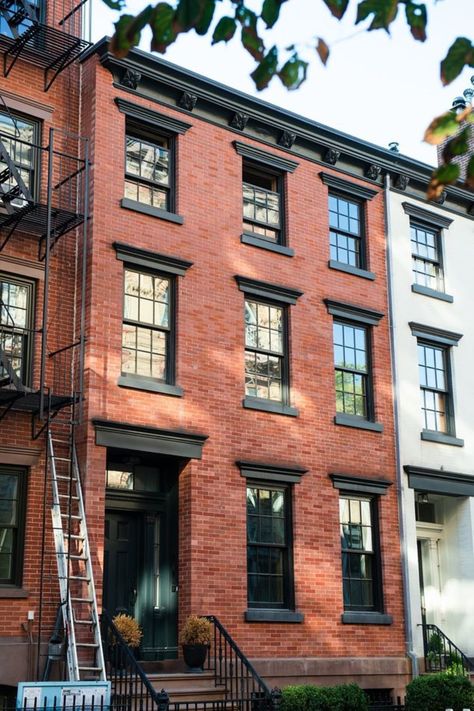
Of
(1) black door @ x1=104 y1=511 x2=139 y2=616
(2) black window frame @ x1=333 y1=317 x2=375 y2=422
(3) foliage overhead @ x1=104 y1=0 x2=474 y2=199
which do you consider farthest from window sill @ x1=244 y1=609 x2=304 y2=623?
(3) foliage overhead @ x1=104 y1=0 x2=474 y2=199

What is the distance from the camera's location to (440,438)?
21547mm

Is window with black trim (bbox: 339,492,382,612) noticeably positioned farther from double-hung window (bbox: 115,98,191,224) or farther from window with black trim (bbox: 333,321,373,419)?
double-hung window (bbox: 115,98,191,224)

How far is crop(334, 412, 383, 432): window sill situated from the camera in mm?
19844

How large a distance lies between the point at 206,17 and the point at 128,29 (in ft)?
1.26

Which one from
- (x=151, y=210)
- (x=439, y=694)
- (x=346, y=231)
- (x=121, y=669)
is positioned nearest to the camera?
(x=121, y=669)

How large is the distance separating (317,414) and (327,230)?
12.5ft

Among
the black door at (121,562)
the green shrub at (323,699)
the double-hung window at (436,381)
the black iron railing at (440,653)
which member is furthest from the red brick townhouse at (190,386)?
the green shrub at (323,699)

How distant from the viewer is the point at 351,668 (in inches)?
730

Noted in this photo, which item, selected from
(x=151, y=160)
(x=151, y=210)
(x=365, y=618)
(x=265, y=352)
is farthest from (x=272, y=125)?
(x=365, y=618)

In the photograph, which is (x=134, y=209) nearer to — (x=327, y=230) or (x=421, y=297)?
(x=327, y=230)

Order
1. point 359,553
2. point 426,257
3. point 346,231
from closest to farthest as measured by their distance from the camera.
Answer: point 359,553
point 346,231
point 426,257

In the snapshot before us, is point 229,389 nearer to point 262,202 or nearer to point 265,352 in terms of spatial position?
point 265,352

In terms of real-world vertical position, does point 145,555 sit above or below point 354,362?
below

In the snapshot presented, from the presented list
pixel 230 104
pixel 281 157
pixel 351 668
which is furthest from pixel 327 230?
pixel 351 668
